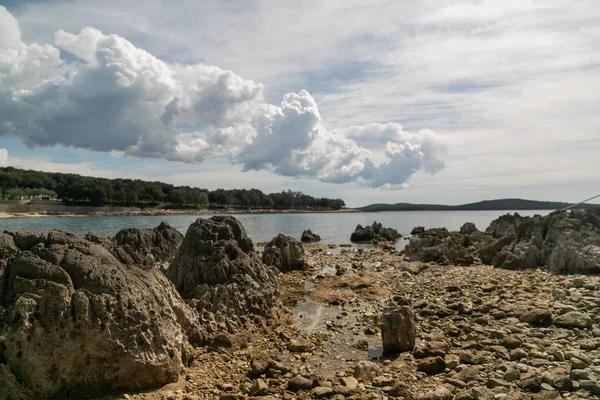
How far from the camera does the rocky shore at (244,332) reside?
702cm

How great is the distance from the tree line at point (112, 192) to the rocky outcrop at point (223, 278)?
138302 millimetres

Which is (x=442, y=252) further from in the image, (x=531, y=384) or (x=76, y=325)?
(x=76, y=325)

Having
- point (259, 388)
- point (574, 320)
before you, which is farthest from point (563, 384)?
point (259, 388)

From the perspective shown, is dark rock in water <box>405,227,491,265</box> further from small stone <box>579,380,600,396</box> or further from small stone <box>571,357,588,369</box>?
small stone <box>579,380,600,396</box>

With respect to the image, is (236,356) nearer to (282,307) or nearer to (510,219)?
(282,307)

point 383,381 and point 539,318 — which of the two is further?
point 539,318

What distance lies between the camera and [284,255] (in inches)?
1013

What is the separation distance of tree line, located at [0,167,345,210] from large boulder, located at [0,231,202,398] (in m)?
145

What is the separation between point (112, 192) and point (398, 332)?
150602 millimetres

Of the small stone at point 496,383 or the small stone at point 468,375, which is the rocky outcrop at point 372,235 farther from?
the small stone at point 496,383

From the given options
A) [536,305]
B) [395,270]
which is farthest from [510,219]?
[536,305]

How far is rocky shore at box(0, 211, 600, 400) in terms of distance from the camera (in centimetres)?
702

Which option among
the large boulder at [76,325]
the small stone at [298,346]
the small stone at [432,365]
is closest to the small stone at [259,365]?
the small stone at [298,346]

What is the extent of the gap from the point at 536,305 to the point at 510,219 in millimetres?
41029
